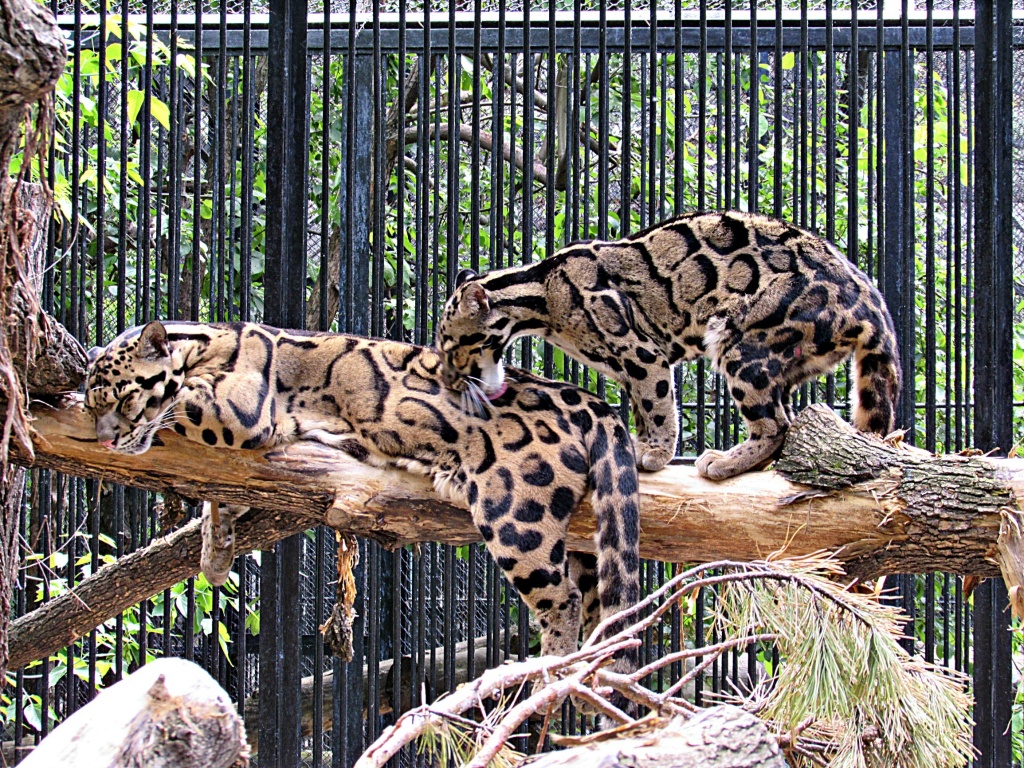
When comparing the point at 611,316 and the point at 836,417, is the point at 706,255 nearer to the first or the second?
the point at 611,316

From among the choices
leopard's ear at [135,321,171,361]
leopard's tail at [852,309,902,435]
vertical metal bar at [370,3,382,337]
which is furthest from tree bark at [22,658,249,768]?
vertical metal bar at [370,3,382,337]

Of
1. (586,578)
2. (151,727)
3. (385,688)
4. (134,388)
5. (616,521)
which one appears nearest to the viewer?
(151,727)

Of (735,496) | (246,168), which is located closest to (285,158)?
(246,168)

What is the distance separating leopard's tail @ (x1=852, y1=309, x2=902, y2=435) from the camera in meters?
3.77

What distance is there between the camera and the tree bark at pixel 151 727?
4.87 ft

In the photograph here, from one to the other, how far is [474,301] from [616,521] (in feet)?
3.62

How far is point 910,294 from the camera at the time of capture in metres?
4.88

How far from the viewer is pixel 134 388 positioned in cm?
352

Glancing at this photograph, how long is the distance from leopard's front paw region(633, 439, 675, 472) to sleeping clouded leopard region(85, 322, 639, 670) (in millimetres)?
237

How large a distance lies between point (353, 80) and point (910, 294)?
278 centimetres

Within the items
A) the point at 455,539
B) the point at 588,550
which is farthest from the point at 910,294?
the point at 455,539

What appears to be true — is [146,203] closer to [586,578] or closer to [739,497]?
[586,578]

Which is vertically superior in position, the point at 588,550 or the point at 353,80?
the point at 353,80

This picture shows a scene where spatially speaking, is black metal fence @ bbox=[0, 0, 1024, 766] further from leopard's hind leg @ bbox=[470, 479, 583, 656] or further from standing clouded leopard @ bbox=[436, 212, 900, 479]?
leopard's hind leg @ bbox=[470, 479, 583, 656]
